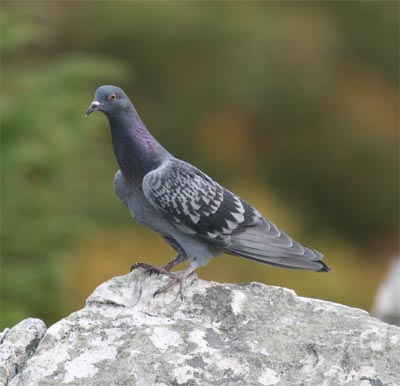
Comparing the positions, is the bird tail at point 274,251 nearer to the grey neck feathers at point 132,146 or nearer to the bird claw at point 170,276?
the bird claw at point 170,276

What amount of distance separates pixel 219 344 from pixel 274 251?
1.27 metres

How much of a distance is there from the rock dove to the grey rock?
1103 millimetres

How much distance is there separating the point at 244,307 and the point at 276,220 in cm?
1186

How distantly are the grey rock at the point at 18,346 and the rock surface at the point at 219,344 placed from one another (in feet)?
0.26

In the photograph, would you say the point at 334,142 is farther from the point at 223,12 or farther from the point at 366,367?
the point at 366,367

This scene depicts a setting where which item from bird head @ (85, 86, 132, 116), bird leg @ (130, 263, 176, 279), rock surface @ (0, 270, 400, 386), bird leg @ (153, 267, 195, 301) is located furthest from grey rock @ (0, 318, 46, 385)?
bird head @ (85, 86, 132, 116)

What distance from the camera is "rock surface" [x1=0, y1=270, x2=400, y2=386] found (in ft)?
15.2

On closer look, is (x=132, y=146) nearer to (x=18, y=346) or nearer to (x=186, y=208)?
(x=186, y=208)

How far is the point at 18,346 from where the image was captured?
16.0 ft

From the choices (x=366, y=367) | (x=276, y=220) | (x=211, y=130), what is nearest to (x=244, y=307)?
(x=366, y=367)

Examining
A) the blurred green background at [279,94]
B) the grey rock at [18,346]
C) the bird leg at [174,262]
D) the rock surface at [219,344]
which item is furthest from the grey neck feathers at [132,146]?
the blurred green background at [279,94]

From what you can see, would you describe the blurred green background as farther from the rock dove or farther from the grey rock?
the grey rock

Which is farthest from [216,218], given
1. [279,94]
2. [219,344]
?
[279,94]

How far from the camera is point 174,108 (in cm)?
1961
